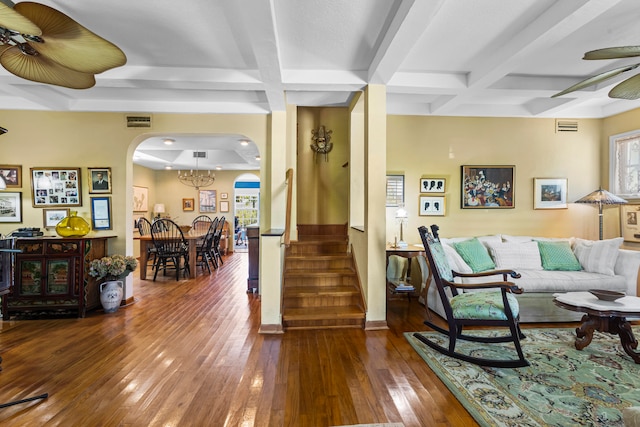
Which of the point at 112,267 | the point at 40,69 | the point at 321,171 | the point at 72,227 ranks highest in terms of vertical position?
the point at 40,69

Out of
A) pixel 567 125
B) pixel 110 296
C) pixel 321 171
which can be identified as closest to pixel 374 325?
pixel 321 171

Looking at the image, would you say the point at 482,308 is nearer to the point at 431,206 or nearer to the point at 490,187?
the point at 431,206

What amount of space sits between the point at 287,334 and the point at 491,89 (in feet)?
12.4

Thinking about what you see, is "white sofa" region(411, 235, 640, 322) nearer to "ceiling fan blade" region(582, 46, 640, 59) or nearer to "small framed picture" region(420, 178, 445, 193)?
"small framed picture" region(420, 178, 445, 193)

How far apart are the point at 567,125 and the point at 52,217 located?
25.1 ft

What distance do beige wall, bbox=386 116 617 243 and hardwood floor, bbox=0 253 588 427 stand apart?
2.03m

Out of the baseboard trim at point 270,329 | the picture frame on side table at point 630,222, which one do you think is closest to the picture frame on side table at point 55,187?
the baseboard trim at point 270,329

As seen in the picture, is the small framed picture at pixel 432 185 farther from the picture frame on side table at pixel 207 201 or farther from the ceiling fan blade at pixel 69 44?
the picture frame on side table at pixel 207 201

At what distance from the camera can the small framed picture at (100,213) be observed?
440 cm

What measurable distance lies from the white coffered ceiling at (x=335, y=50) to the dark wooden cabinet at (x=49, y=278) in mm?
1818

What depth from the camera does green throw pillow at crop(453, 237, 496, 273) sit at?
3.88 m

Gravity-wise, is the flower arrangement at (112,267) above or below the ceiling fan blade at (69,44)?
below

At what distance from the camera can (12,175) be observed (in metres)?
4.28

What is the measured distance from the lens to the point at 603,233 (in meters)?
4.82
